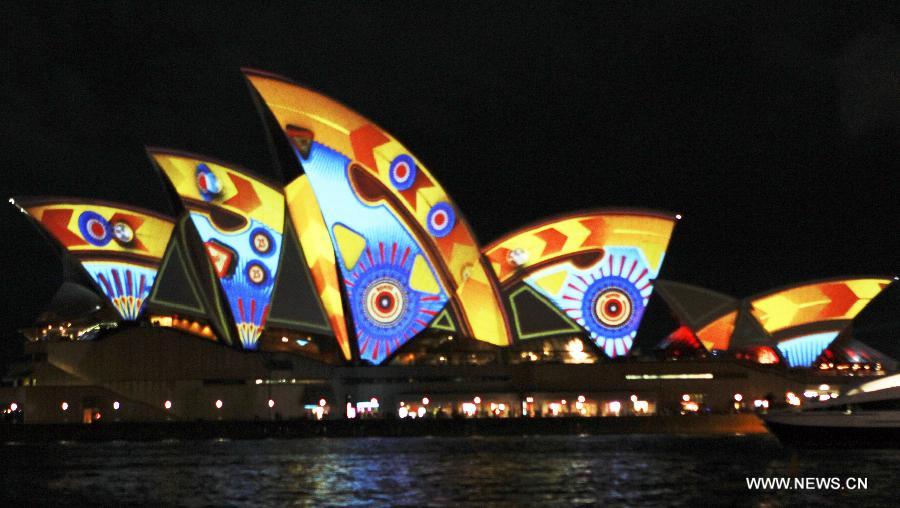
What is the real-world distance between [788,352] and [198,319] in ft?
133

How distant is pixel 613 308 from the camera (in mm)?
83312

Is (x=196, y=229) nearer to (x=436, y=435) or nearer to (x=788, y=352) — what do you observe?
(x=436, y=435)

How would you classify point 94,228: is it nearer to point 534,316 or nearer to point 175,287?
point 175,287

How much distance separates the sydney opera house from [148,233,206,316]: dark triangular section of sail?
5.4 inches

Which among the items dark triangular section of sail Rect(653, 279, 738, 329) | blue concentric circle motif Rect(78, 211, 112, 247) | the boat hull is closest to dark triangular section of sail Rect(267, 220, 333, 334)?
blue concentric circle motif Rect(78, 211, 112, 247)

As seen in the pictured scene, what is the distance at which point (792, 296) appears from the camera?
85.8m

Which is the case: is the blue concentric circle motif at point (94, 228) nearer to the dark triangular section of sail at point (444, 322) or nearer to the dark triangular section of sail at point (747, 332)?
the dark triangular section of sail at point (444, 322)

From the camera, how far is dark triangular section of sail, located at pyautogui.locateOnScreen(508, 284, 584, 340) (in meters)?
81.4

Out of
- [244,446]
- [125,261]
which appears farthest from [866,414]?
[125,261]

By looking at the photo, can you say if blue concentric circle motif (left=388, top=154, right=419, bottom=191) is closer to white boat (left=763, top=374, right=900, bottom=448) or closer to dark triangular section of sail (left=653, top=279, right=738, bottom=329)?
dark triangular section of sail (left=653, top=279, right=738, bottom=329)

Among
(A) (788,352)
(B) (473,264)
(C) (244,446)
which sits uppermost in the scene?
(B) (473,264)

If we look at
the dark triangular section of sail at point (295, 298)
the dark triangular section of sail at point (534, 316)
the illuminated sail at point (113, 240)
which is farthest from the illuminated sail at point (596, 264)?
the illuminated sail at point (113, 240)

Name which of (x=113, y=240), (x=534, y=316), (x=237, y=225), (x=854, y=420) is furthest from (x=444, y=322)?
(x=854, y=420)

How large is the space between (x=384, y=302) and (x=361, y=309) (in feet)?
5.11
